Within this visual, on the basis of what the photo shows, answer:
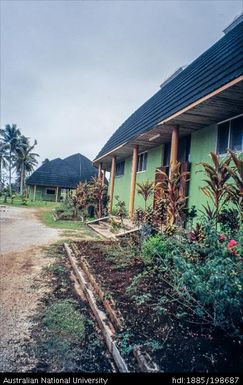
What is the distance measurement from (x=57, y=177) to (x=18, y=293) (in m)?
33.1

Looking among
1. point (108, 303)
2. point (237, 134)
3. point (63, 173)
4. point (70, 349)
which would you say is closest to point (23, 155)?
point (63, 173)

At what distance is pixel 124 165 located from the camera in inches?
642

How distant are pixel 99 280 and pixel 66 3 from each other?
9.28 meters

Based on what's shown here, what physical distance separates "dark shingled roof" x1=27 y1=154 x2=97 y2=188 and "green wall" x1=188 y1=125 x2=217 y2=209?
2748 cm

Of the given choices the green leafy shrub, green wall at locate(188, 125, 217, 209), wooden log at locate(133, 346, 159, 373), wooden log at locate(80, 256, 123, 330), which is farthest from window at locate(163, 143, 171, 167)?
wooden log at locate(133, 346, 159, 373)

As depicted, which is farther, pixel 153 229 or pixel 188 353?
pixel 153 229

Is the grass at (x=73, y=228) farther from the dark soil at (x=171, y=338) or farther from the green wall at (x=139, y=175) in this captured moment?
the dark soil at (x=171, y=338)

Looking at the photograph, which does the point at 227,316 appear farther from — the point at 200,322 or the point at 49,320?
the point at 49,320

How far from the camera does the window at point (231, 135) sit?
666 centimetres

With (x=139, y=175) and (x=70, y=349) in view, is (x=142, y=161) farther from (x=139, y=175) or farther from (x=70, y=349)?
(x=70, y=349)

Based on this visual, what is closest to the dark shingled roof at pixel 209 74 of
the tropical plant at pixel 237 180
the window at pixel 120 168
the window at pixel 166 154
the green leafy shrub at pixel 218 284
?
the window at pixel 166 154

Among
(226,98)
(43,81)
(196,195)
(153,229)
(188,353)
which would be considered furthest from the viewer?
(43,81)

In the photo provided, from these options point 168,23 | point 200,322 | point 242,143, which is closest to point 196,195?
point 242,143

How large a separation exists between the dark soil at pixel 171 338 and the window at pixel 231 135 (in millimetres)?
4567
